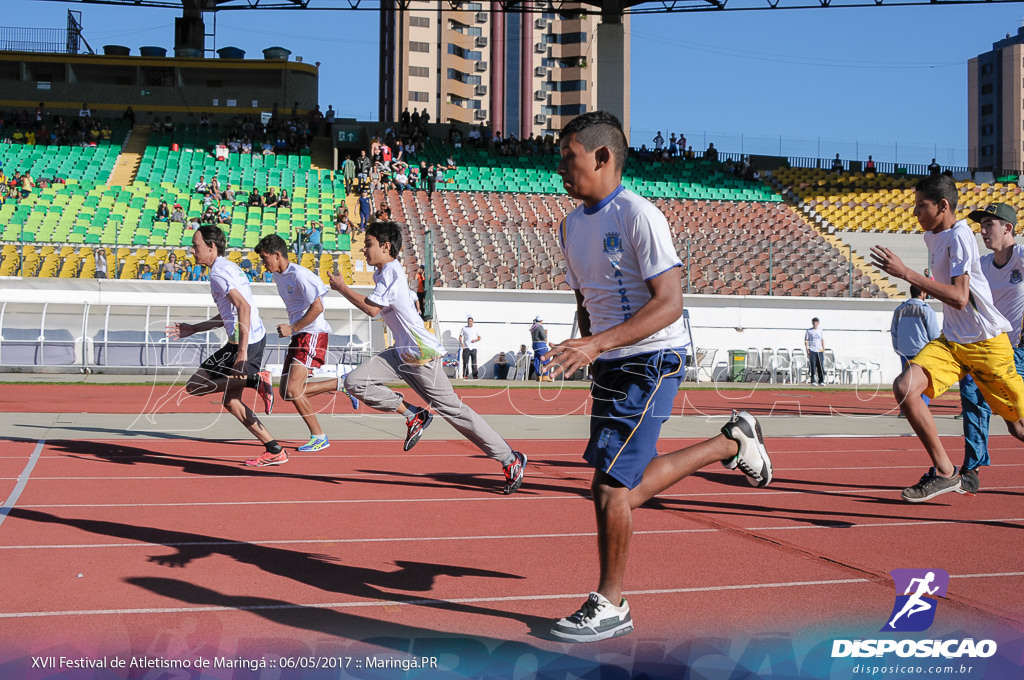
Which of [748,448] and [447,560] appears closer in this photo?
[748,448]

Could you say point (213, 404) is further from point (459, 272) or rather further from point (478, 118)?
point (478, 118)

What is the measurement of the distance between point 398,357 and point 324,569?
326 cm

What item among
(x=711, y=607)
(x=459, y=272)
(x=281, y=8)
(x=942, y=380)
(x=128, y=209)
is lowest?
(x=711, y=607)

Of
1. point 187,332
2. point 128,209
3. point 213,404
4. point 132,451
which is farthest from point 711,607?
point 128,209

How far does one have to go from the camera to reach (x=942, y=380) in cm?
648

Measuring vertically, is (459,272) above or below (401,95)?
below

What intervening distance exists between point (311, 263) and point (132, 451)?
1534 cm

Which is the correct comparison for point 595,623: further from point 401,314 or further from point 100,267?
point 100,267

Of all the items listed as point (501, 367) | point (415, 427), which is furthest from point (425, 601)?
point (501, 367)

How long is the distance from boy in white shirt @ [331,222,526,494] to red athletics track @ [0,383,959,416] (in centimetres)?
647

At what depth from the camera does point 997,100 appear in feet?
387

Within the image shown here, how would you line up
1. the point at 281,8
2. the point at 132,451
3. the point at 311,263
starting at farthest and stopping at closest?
the point at 281,8, the point at 311,263, the point at 132,451

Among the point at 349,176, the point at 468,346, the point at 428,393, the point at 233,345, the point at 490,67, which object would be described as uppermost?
the point at 490,67

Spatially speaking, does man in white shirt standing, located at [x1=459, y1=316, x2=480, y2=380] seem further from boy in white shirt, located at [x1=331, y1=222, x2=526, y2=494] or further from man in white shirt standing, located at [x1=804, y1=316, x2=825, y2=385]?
boy in white shirt, located at [x1=331, y1=222, x2=526, y2=494]
